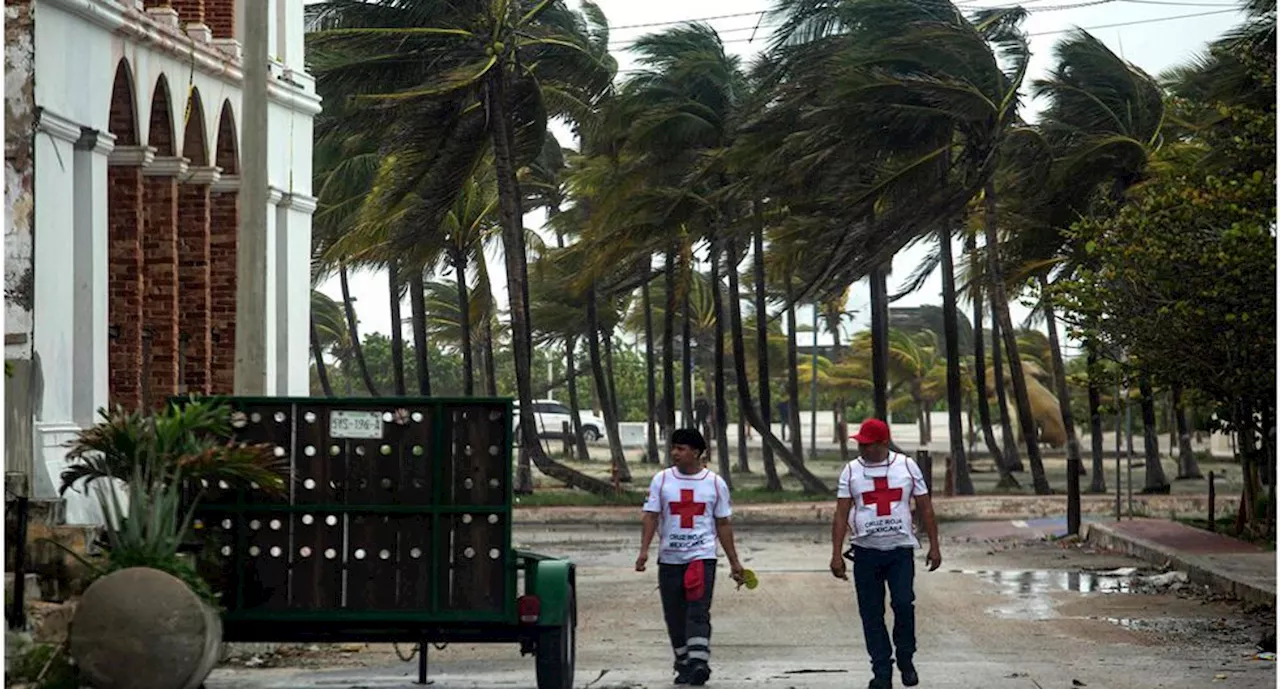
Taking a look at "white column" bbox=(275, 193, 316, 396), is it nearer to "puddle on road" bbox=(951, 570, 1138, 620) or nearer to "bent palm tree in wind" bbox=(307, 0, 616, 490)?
"puddle on road" bbox=(951, 570, 1138, 620)

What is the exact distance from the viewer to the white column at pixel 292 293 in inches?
963

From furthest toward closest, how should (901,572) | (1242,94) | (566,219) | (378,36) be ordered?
1. (566,219)
2. (378,36)
3. (1242,94)
4. (901,572)

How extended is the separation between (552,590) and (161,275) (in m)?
9.59

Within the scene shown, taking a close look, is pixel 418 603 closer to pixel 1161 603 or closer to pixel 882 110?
pixel 1161 603

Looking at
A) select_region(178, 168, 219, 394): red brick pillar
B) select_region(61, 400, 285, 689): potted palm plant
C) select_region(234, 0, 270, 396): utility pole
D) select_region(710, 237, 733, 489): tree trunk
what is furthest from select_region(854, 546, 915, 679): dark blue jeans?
select_region(710, 237, 733, 489): tree trunk

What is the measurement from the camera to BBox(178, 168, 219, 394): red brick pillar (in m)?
22.3

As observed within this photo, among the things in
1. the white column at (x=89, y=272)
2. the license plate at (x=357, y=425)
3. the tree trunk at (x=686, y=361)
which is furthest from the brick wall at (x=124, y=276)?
the tree trunk at (x=686, y=361)

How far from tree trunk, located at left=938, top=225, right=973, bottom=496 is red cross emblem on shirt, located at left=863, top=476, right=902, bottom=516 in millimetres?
31253

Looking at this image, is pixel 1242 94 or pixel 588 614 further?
pixel 1242 94

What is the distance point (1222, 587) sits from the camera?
2136 cm

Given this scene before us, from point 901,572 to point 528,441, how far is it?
102ft

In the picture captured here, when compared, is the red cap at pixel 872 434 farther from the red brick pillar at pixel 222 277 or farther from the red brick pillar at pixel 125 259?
the red brick pillar at pixel 222 277

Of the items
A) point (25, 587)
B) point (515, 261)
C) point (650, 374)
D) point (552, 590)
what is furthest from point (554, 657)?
point (650, 374)

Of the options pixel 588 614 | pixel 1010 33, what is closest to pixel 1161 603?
pixel 588 614
